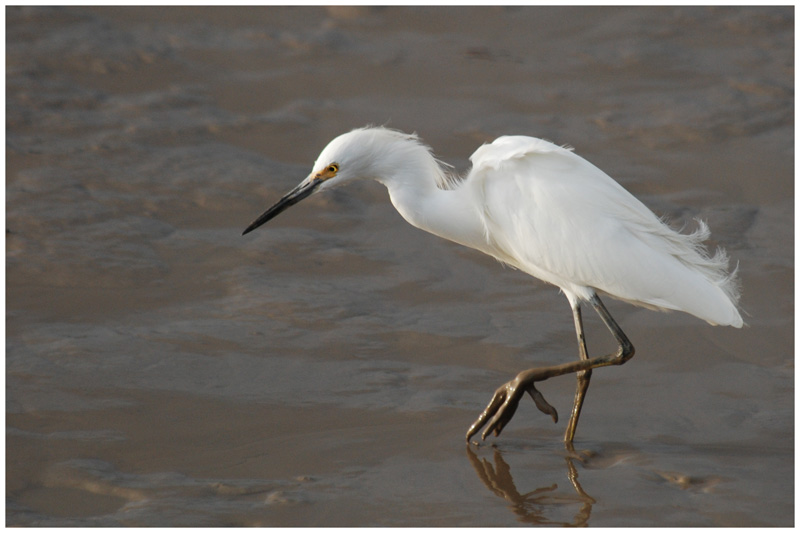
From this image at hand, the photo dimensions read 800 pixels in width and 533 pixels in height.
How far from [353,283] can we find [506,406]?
2.00 metres

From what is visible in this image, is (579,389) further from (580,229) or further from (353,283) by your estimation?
(353,283)

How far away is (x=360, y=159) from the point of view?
4988 millimetres

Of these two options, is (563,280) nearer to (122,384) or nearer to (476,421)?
(476,421)

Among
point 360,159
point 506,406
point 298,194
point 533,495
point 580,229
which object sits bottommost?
point 533,495

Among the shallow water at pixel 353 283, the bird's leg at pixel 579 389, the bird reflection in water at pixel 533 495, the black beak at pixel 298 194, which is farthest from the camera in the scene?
the bird's leg at pixel 579 389

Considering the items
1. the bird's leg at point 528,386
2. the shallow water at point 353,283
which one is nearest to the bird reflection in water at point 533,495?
the shallow water at point 353,283

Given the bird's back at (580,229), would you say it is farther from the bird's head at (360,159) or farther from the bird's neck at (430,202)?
the bird's head at (360,159)

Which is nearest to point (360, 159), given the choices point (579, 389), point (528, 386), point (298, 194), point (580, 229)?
point (298, 194)

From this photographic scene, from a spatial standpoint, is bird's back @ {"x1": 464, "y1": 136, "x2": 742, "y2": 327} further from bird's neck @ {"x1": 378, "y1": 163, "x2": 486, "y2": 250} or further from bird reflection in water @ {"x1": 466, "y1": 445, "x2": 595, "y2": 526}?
bird reflection in water @ {"x1": 466, "y1": 445, "x2": 595, "y2": 526}

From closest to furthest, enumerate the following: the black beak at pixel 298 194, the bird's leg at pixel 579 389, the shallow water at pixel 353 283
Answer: the shallow water at pixel 353 283 → the black beak at pixel 298 194 → the bird's leg at pixel 579 389

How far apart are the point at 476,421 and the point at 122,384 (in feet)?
6.66

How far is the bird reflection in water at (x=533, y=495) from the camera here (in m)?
4.63

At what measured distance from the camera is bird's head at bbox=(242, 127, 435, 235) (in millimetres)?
4941

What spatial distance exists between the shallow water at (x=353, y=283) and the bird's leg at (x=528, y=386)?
198 mm
